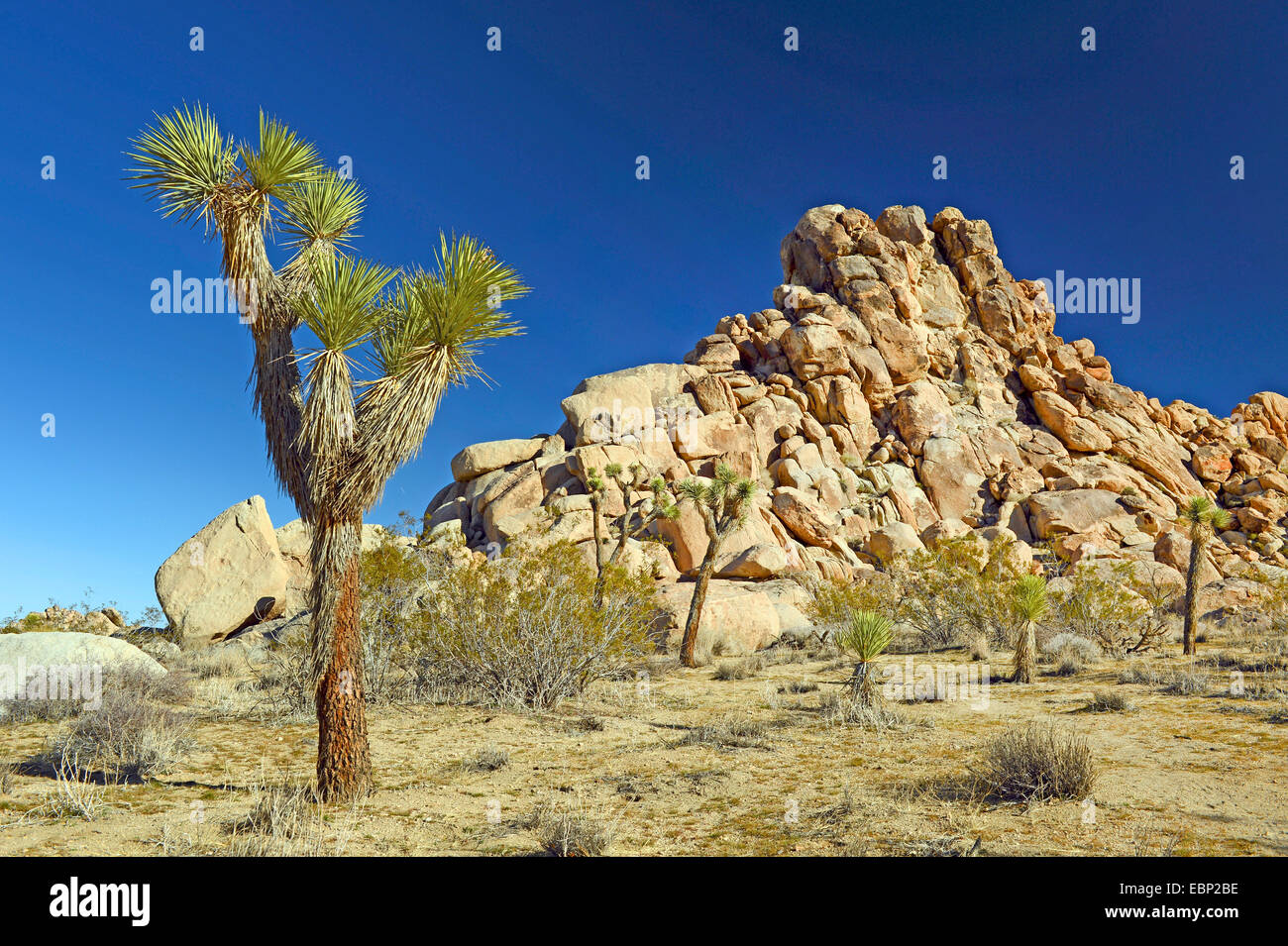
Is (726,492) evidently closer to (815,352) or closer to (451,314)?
(451,314)

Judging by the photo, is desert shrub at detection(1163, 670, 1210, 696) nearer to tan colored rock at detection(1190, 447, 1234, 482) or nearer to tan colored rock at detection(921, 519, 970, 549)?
tan colored rock at detection(921, 519, 970, 549)

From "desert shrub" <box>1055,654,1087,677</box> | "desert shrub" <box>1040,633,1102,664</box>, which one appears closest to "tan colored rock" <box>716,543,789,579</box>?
"desert shrub" <box>1040,633,1102,664</box>

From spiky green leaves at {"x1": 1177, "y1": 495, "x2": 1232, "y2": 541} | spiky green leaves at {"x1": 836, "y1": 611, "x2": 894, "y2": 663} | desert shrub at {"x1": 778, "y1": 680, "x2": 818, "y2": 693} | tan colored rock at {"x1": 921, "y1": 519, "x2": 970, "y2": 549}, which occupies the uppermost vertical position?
spiky green leaves at {"x1": 1177, "y1": 495, "x2": 1232, "y2": 541}

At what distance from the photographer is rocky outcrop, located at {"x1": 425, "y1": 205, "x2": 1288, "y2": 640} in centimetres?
3659

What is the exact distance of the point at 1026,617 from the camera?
12.4m

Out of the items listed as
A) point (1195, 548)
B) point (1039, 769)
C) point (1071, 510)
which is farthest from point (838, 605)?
point (1071, 510)

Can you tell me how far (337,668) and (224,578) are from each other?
1821 centimetres

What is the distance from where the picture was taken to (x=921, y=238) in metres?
57.0

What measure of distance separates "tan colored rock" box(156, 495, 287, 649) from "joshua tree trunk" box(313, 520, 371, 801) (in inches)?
681

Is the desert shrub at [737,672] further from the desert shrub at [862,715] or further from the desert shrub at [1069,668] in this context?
the desert shrub at [1069,668]

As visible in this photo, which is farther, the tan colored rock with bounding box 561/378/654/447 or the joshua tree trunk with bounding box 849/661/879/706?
the tan colored rock with bounding box 561/378/654/447
